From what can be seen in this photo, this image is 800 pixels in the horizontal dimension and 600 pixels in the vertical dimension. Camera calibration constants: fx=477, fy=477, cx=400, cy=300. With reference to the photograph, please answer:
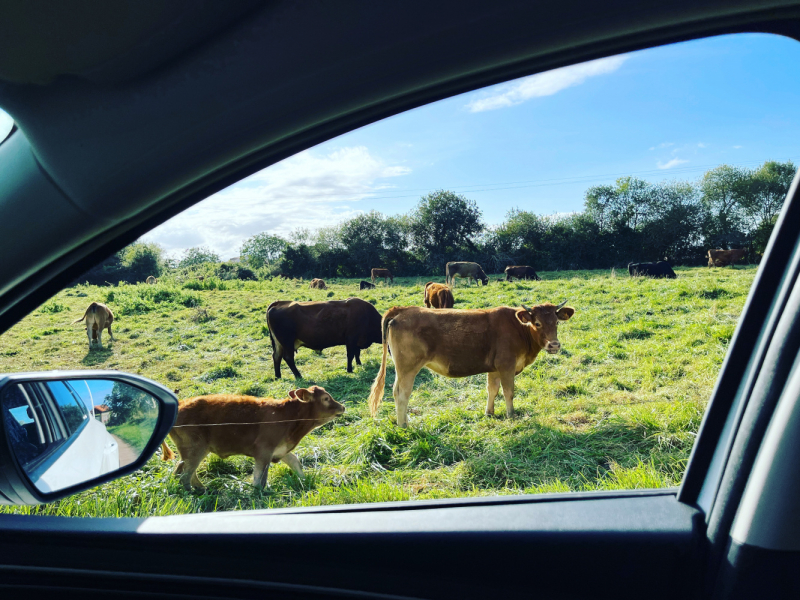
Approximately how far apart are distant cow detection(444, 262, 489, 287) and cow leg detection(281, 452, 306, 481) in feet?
2.87

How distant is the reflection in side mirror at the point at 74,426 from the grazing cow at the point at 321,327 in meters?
0.65

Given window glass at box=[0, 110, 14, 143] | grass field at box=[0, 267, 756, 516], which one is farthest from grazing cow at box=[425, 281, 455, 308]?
window glass at box=[0, 110, 14, 143]

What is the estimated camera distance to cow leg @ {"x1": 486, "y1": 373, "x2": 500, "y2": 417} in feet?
6.69

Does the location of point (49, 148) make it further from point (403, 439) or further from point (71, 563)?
point (403, 439)

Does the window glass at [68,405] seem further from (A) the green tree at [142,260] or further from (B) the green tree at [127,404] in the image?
(A) the green tree at [142,260]

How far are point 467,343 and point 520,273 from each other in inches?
52.8

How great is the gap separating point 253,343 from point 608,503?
1.29 meters

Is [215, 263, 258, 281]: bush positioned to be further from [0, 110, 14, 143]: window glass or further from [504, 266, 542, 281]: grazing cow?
[504, 266, 542, 281]: grazing cow

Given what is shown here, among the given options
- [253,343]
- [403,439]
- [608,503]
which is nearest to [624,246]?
[608,503]

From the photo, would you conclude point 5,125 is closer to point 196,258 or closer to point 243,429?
point 196,258

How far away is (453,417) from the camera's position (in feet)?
6.86

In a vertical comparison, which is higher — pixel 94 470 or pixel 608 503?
pixel 94 470

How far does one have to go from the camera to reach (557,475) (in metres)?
1.54

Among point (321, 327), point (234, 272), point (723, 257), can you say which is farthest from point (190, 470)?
point (723, 257)
